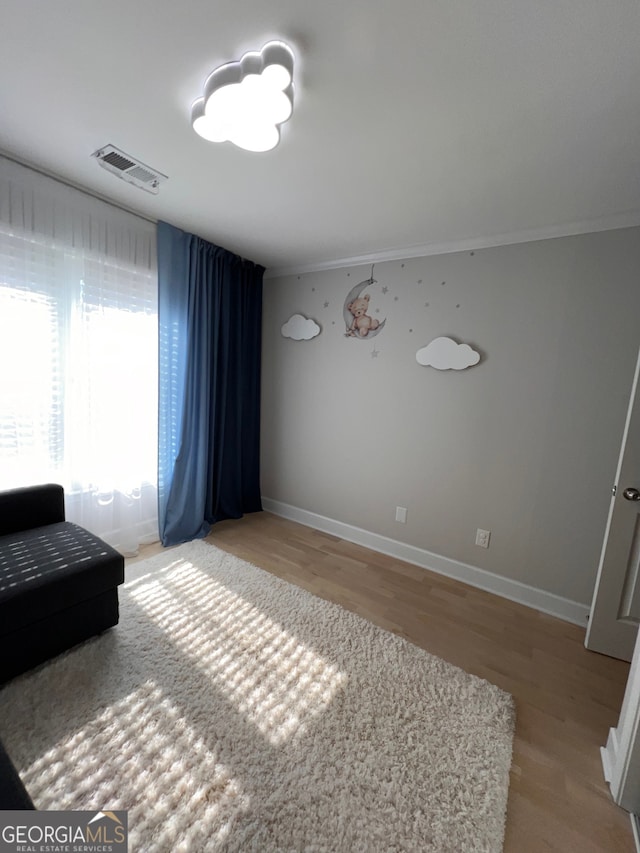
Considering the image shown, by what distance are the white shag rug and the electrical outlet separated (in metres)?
0.94

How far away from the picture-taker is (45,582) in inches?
56.4

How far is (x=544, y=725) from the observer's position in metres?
1.42

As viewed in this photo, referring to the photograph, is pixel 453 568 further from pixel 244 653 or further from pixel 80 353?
pixel 80 353

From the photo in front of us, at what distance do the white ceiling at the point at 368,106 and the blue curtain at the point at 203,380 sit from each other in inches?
24.2

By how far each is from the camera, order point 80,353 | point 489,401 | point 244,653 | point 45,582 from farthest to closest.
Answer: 1. point 489,401
2. point 80,353
3. point 244,653
4. point 45,582

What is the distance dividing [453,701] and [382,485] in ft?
4.89

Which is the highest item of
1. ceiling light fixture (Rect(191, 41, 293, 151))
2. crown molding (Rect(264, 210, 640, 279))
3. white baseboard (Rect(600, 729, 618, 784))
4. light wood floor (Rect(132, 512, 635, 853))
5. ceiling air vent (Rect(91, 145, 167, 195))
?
ceiling air vent (Rect(91, 145, 167, 195))

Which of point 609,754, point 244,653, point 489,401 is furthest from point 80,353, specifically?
point 609,754

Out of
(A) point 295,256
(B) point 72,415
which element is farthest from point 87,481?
(A) point 295,256

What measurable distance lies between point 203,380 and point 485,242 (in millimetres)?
2296

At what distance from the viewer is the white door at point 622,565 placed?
1.69 metres

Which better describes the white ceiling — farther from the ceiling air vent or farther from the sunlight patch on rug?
the sunlight patch on rug

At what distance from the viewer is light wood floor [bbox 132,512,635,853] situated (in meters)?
1.11

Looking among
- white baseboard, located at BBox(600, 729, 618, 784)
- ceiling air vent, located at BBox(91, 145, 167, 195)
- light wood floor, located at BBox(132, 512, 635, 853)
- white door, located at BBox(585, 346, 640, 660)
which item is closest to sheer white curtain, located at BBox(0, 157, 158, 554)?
ceiling air vent, located at BBox(91, 145, 167, 195)
